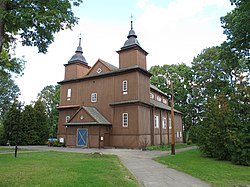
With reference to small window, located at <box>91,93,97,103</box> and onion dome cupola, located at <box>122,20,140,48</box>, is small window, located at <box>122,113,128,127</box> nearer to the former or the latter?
small window, located at <box>91,93,97,103</box>

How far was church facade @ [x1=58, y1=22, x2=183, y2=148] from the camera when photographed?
85.2 ft

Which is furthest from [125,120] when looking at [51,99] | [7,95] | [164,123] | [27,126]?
[7,95]

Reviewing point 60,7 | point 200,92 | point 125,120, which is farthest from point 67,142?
point 200,92

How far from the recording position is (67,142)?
28438mm

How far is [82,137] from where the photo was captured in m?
27.0

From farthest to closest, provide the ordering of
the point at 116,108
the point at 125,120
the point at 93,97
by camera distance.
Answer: the point at 93,97, the point at 116,108, the point at 125,120

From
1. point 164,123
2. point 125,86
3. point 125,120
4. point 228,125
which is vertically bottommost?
point 228,125

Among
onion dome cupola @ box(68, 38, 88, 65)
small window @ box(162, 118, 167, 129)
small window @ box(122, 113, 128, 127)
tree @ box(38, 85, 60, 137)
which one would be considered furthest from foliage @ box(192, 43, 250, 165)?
tree @ box(38, 85, 60, 137)

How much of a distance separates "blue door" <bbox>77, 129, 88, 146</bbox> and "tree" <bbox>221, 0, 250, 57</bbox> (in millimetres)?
18501

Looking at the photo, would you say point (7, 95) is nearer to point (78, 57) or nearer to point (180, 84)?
point (78, 57)

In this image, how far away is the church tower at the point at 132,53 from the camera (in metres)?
27.7

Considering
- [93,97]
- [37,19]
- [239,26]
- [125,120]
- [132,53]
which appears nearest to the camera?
[37,19]

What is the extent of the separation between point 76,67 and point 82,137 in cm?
1152

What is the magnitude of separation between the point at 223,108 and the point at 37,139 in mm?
28196
